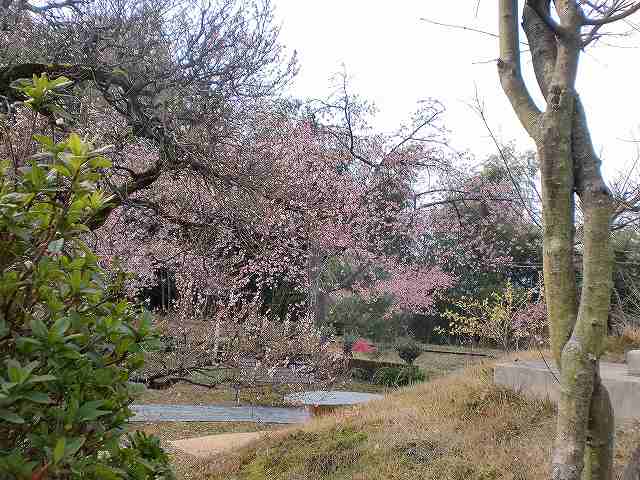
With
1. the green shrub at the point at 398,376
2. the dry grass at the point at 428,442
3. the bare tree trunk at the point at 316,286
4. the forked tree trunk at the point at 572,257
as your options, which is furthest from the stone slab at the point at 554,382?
the bare tree trunk at the point at 316,286

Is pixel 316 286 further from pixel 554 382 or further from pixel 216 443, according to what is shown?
pixel 554 382

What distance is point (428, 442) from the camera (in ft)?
19.1

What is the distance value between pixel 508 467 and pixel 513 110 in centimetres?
361

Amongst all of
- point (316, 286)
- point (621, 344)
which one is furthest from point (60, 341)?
point (316, 286)

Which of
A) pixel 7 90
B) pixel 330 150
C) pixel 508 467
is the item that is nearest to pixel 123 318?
pixel 508 467

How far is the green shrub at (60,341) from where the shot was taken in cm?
139

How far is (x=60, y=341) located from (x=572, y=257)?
1.66 meters

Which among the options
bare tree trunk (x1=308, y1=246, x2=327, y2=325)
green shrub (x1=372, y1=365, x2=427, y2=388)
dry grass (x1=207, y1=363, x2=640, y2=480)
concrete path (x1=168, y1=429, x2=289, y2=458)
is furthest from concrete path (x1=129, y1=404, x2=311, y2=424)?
dry grass (x1=207, y1=363, x2=640, y2=480)

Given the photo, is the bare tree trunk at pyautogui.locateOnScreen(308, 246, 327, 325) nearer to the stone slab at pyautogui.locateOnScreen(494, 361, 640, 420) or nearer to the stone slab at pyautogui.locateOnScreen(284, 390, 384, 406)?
the stone slab at pyautogui.locateOnScreen(284, 390, 384, 406)

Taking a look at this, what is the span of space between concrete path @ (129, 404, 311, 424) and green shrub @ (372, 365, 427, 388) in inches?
120

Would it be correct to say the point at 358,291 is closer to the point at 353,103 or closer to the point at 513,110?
the point at 353,103

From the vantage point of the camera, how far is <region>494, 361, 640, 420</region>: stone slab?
5379mm

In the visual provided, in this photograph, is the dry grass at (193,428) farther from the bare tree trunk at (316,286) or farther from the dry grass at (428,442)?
the bare tree trunk at (316,286)

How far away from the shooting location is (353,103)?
18.8 meters
